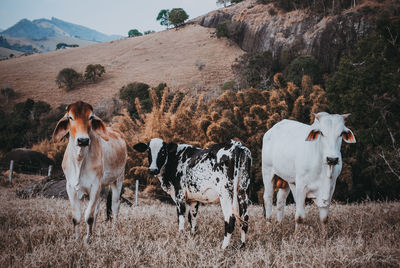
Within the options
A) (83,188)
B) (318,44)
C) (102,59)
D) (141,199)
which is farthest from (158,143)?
(102,59)

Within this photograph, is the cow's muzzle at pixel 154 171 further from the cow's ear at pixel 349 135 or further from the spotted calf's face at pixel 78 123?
the cow's ear at pixel 349 135

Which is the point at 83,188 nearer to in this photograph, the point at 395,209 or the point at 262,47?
the point at 395,209

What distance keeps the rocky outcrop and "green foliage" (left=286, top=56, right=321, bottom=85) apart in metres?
2.47

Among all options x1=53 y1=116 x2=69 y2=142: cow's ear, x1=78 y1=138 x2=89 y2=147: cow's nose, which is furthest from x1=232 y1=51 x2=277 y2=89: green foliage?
x1=78 y1=138 x2=89 y2=147: cow's nose

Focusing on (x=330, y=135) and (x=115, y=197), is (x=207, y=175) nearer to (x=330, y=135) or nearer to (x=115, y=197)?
(x=330, y=135)

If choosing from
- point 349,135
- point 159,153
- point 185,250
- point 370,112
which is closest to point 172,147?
point 159,153

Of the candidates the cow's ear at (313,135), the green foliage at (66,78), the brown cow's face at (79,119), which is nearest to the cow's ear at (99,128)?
the brown cow's face at (79,119)

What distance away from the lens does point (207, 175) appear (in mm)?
4262

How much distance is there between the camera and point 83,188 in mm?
4000

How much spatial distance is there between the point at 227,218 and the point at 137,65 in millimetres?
52837

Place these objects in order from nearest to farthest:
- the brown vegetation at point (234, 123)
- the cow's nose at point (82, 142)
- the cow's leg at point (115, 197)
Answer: the cow's nose at point (82, 142)
the cow's leg at point (115, 197)
the brown vegetation at point (234, 123)

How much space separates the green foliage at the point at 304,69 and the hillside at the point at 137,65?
882cm

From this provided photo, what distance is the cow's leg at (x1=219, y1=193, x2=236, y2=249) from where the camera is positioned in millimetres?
3836

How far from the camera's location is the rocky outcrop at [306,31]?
32.2m
